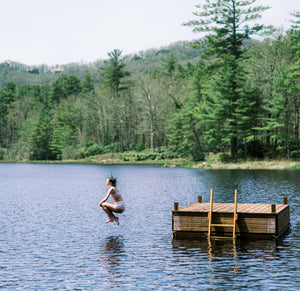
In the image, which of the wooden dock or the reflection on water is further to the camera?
the wooden dock

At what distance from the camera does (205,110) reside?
67.2 meters

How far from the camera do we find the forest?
2463 inches

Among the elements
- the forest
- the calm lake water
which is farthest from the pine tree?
the calm lake water

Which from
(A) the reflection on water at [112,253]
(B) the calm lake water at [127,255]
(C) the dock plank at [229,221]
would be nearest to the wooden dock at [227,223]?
(C) the dock plank at [229,221]

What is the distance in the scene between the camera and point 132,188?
39.9 metres

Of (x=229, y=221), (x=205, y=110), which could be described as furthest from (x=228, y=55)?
(x=229, y=221)

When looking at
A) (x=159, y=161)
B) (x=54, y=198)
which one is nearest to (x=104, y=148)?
(x=159, y=161)

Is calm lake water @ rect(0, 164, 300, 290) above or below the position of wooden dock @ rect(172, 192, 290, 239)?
below

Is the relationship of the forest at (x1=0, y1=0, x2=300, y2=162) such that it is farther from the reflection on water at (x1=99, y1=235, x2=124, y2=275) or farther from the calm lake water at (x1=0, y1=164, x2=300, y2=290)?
the reflection on water at (x1=99, y1=235, x2=124, y2=275)

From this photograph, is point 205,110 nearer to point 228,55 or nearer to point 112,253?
point 228,55

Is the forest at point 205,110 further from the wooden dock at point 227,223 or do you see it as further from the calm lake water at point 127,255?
the wooden dock at point 227,223

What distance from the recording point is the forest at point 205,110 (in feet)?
205

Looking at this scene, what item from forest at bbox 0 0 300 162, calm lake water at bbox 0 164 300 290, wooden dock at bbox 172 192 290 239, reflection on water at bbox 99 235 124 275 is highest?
forest at bbox 0 0 300 162

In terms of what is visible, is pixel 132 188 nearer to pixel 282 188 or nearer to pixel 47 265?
pixel 282 188
